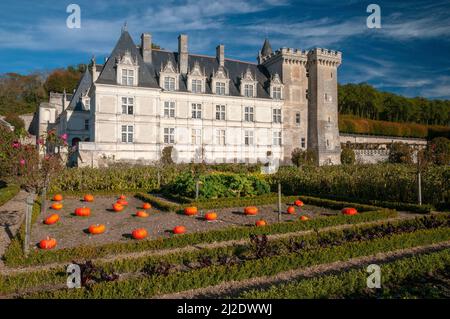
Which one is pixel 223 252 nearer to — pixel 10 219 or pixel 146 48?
pixel 10 219

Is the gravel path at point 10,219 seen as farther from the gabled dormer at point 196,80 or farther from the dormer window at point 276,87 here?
the dormer window at point 276,87

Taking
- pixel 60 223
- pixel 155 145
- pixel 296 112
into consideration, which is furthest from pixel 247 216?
pixel 296 112

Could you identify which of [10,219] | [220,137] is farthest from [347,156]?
[10,219]

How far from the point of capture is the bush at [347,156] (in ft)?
135

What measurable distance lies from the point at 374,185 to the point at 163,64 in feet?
87.1

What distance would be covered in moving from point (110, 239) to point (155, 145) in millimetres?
26197

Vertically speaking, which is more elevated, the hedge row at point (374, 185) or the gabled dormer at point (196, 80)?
the gabled dormer at point (196, 80)

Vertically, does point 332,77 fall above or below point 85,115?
above

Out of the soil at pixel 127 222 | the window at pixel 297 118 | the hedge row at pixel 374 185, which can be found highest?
the window at pixel 297 118

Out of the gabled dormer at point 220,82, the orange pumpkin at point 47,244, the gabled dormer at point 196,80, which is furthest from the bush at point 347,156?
the orange pumpkin at point 47,244

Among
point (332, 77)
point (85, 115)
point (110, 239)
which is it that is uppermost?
point (332, 77)

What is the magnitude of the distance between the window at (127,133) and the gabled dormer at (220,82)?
950 cm

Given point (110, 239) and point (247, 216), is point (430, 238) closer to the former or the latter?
point (247, 216)
